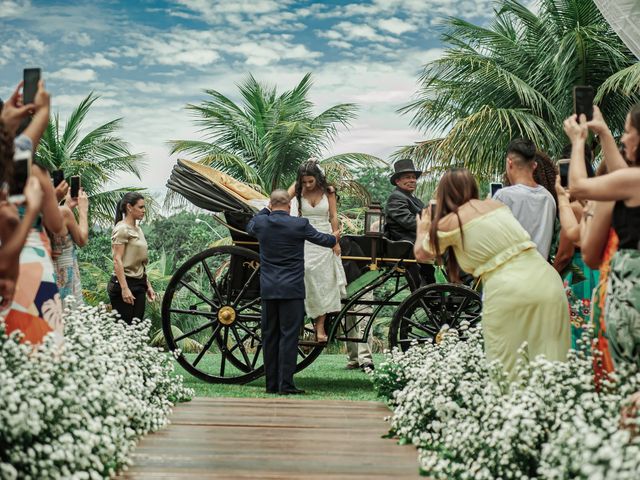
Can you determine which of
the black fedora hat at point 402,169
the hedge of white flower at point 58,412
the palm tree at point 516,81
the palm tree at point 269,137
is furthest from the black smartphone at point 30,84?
the palm tree at point 269,137

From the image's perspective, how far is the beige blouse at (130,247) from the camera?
27.3 feet

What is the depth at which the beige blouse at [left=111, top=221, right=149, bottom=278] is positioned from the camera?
27.3 ft

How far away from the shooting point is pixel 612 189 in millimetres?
3789

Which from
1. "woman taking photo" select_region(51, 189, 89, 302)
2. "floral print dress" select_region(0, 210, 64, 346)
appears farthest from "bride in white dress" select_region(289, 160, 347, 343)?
"floral print dress" select_region(0, 210, 64, 346)

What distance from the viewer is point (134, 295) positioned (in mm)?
8430

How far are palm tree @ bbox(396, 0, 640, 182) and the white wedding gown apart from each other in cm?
1054

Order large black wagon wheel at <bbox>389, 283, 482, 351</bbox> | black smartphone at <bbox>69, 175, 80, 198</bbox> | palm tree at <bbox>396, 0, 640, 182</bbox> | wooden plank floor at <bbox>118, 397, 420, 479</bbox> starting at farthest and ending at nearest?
palm tree at <bbox>396, 0, 640, 182</bbox> < large black wagon wheel at <bbox>389, 283, 482, 351</bbox> < black smartphone at <bbox>69, 175, 80, 198</bbox> < wooden plank floor at <bbox>118, 397, 420, 479</bbox>

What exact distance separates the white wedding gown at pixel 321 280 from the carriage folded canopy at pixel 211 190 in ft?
2.00

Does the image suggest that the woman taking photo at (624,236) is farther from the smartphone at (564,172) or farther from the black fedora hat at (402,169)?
the black fedora hat at (402,169)

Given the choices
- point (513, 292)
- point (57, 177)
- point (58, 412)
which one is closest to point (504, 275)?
point (513, 292)

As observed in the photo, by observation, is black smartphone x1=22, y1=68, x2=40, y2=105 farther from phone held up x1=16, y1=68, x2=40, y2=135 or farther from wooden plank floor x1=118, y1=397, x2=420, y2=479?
wooden plank floor x1=118, y1=397, x2=420, y2=479

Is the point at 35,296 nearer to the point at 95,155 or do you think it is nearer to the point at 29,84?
the point at 29,84

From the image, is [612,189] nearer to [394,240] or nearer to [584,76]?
[394,240]

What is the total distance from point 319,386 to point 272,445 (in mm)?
3407
